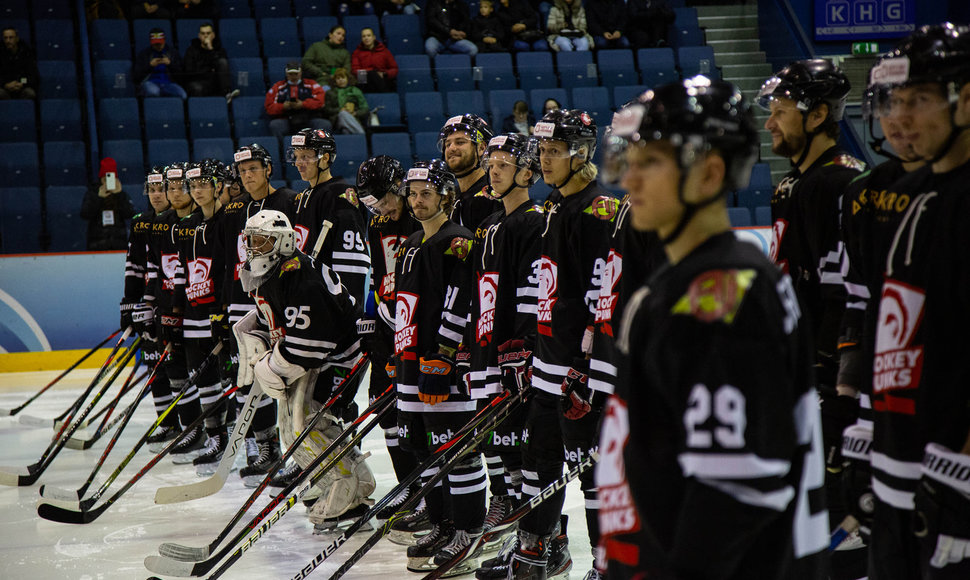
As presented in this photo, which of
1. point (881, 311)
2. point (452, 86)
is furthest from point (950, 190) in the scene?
point (452, 86)

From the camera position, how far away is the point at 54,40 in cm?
866

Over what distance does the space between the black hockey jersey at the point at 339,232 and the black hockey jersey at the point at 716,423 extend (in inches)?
134

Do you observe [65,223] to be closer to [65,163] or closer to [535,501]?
[65,163]

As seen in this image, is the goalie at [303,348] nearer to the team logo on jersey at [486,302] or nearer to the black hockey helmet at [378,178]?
the black hockey helmet at [378,178]

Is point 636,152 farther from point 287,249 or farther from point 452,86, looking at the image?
point 452,86

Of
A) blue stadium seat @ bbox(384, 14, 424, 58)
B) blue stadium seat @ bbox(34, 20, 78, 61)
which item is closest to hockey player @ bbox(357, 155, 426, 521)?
blue stadium seat @ bbox(384, 14, 424, 58)

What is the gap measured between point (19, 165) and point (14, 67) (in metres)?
0.99

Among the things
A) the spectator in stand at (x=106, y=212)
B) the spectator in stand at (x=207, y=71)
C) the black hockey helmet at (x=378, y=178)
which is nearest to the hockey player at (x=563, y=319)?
the black hockey helmet at (x=378, y=178)

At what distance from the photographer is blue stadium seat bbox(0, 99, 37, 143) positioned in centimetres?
803

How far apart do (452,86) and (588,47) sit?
5.86 feet

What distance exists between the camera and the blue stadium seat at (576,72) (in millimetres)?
9031

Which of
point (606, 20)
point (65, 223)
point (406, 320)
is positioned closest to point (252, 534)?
point (406, 320)

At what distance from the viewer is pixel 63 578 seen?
3.43 metres

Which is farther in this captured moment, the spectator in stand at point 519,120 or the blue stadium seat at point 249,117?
the blue stadium seat at point 249,117
